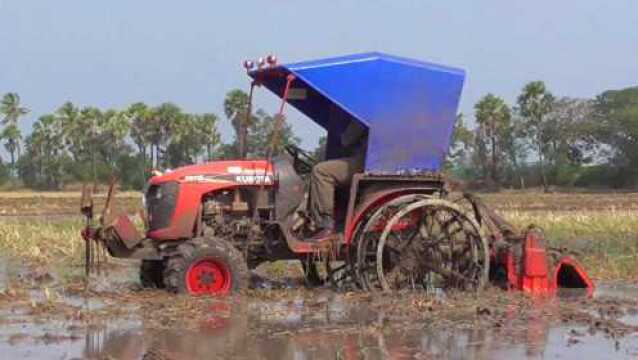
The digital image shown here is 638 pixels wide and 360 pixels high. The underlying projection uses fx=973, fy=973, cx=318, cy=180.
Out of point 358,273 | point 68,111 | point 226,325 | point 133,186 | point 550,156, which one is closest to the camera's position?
point 226,325

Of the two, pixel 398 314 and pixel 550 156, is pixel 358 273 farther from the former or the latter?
pixel 550 156

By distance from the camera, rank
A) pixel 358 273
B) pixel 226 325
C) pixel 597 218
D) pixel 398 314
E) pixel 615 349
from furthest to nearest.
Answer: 1. pixel 597 218
2. pixel 358 273
3. pixel 398 314
4. pixel 226 325
5. pixel 615 349

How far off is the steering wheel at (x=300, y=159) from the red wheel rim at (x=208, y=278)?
1706 mm

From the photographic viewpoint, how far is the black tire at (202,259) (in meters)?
9.98

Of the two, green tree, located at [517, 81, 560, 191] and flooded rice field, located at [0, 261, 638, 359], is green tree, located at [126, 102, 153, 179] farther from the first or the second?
flooded rice field, located at [0, 261, 638, 359]

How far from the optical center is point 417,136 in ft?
35.3

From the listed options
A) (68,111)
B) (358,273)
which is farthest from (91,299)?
(68,111)

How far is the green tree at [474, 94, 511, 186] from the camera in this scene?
7044 cm

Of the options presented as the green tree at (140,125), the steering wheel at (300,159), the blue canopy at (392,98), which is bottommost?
the steering wheel at (300,159)

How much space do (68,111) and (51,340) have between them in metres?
73.0

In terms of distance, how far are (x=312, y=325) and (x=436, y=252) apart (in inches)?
106

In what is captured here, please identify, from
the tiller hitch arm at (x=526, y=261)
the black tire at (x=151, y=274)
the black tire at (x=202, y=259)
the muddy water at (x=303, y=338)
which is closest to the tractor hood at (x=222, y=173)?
the black tire at (x=202, y=259)

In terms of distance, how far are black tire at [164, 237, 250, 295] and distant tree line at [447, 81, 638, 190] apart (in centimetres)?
5775

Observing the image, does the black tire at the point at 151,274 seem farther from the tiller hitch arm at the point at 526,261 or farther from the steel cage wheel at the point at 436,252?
the tiller hitch arm at the point at 526,261
